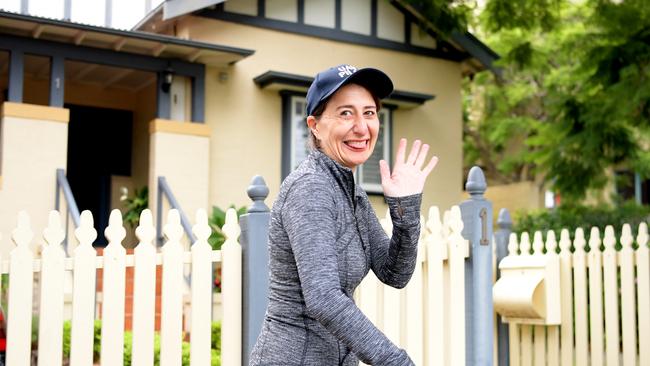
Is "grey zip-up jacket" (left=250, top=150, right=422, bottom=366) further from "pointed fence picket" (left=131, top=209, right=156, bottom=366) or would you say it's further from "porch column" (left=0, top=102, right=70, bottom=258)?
"porch column" (left=0, top=102, right=70, bottom=258)

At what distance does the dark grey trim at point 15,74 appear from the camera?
34.8 feet

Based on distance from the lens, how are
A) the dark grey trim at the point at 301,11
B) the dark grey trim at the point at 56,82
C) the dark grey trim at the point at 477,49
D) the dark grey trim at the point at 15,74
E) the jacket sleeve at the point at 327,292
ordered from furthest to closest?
the dark grey trim at the point at 477,49
the dark grey trim at the point at 301,11
the dark grey trim at the point at 56,82
the dark grey trim at the point at 15,74
the jacket sleeve at the point at 327,292

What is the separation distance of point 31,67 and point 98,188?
263cm

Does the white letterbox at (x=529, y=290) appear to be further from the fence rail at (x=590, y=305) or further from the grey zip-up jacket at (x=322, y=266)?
the grey zip-up jacket at (x=322, y=266)

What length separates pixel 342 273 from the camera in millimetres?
2188

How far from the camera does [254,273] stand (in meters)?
4.57

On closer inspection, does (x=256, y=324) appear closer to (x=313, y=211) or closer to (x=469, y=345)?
(x=469, y=345)

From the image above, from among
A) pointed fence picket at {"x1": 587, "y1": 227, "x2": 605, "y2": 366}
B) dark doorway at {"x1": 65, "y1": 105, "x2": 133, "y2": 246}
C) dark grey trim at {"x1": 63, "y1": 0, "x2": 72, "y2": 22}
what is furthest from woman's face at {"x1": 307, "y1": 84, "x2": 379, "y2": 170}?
dark grey trim at {"x1": 63, "y1": 0, "x2": 72, "y2": 22}

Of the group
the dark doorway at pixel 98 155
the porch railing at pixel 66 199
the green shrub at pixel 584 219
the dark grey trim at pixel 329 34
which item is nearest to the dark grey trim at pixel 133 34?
the dark grey trim at pixel 329 34

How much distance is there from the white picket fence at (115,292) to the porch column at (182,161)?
22.9ft

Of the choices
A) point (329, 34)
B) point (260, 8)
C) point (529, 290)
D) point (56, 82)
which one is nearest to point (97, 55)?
point (56, 82)

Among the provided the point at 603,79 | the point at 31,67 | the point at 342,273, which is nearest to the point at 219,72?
the point at 31,67

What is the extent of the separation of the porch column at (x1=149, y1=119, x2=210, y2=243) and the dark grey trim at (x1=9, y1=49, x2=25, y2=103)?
74.7 inches

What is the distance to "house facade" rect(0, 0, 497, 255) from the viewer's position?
1069 cm
